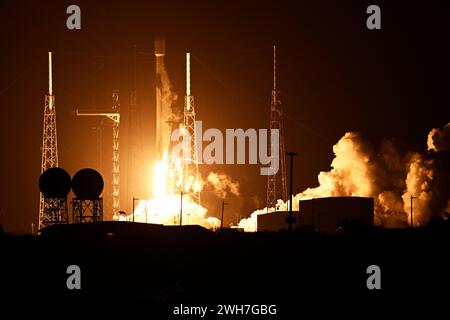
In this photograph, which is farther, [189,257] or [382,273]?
[189,257]

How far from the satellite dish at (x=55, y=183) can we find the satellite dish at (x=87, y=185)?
1.01 m

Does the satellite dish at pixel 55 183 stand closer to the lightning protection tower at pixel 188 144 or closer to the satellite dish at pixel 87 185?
the satellite dish at pixel 87 185

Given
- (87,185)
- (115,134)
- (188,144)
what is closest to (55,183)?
(87,185)

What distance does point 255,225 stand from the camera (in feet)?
490

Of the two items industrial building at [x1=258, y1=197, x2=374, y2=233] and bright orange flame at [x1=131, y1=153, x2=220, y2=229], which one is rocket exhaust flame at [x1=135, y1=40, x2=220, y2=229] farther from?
industrial building at [x1=258, y1=197, x2=374, y2=233]

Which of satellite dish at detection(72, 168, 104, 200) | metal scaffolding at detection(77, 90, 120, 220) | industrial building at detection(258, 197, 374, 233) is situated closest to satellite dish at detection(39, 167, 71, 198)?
satellite dish at detection(72, 168, 104, 200)

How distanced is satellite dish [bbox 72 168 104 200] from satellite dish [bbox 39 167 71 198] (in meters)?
1.01

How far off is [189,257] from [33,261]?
13217 millimetres

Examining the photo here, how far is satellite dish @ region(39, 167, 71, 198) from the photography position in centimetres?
11344

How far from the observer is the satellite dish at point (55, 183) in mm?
113438

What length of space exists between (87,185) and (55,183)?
10.4ft

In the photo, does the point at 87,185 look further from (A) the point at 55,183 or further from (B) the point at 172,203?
(B) the point at 172,203
